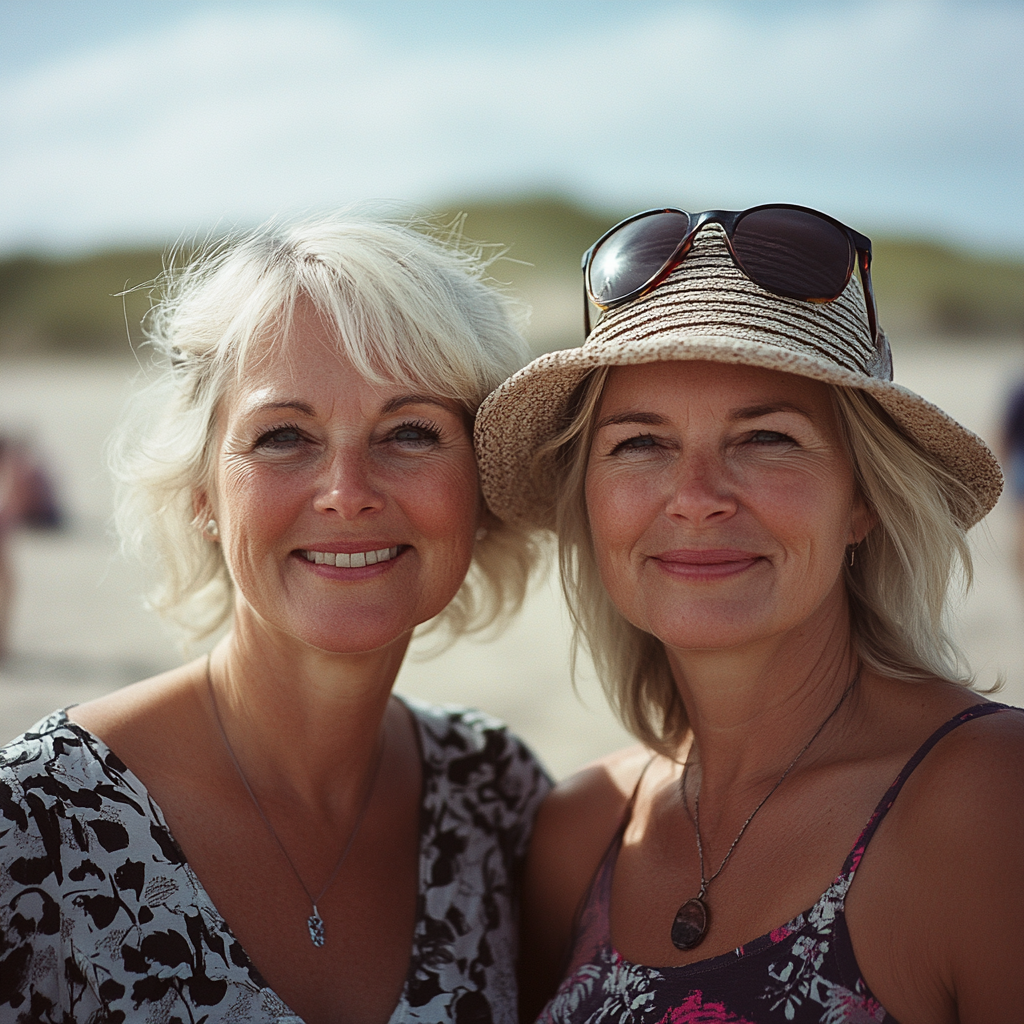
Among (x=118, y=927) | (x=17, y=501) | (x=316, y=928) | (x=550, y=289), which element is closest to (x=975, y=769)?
(x=316, y=928)

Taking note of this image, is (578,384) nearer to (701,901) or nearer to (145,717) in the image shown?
(701,901)

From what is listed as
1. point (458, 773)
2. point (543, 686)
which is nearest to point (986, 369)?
point (543, 686)

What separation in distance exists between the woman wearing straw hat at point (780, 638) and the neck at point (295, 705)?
2.13 feet

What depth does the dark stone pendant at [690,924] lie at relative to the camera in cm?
219

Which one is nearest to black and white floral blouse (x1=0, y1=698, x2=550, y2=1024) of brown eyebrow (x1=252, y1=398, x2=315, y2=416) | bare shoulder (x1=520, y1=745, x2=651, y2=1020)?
bare shoulder (x1=520, y1=745, x2=651, y2=1020)

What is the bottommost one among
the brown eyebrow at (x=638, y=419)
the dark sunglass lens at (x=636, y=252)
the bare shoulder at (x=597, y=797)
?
the bare shoulder at (x=597, y=797)

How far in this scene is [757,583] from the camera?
2.22 metres

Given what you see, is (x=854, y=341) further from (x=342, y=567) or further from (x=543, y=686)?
(x=543, y=686)

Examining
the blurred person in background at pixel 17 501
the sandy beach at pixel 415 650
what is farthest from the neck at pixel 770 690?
the blurred person in background at pixel 17 501

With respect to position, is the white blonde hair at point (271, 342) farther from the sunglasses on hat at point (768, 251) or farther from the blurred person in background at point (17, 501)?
the blurred person in background at point (17, 501)

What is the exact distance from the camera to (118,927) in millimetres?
2197

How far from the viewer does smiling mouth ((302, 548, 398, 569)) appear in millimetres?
2475

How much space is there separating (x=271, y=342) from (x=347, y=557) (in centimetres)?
55

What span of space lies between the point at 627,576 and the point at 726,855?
67cm
